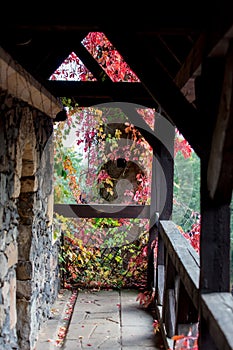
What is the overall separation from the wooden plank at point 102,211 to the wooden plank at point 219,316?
3.31m

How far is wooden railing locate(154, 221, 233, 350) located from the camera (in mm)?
1804

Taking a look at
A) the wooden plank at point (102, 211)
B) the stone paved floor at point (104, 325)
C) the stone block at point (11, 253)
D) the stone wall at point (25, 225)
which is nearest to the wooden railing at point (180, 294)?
the wooden plank at point (102, 211)

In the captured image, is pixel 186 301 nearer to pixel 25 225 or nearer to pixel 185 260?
pixel 185 260

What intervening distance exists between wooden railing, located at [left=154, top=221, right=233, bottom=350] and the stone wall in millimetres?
1091

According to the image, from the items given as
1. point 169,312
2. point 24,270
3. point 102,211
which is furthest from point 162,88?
point 102,211

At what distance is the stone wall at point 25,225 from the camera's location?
2.67 metres

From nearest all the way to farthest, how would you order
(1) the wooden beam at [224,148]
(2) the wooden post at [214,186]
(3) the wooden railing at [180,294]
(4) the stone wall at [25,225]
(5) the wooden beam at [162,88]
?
(1) the wooden beam at [224,148] < (2) the wooden post at [214,186] < (3) the wooden railing at [180,294] < (5) the wooden beam at [162,88] < (4) the stone wall at [25,225]

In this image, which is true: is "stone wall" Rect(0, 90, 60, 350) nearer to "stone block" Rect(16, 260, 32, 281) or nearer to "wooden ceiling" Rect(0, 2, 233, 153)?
"stone block" Rect(16, 260, 32, 281)

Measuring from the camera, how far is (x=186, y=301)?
2.91 m

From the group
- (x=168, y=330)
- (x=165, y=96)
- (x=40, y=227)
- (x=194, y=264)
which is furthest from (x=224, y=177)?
(x=40, y=227)

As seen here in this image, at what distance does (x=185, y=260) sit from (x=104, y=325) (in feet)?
5.55

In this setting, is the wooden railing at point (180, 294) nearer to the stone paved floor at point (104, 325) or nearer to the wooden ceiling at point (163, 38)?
the stone paved floor at point (104, 325)

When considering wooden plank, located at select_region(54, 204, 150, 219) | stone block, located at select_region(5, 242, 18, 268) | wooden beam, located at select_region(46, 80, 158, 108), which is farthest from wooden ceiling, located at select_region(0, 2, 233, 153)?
wooden plank, located at select_region(54, 204, 150, 219)

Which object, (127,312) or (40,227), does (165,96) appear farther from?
(127,312)
